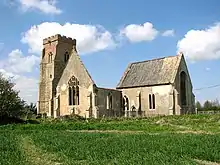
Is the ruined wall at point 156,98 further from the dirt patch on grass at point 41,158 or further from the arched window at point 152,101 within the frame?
the dirt patch on grass at point 41,158

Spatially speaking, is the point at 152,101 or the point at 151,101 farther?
the point at 151,101

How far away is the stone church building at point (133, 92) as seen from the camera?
5234 centimetres

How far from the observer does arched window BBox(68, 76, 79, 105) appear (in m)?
55.9

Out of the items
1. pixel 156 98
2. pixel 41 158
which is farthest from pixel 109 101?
pixel 41 158

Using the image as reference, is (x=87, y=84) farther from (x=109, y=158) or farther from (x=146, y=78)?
(x=109, y=158)

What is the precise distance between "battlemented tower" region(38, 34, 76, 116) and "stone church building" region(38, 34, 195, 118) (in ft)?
26.1

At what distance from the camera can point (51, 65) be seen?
68.8 meters

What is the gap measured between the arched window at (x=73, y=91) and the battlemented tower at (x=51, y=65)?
11354 mm

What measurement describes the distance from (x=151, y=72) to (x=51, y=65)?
23507 millimetres

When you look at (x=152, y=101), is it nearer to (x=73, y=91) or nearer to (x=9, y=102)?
(x=73, y=91)

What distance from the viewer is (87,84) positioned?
53906 millimetres

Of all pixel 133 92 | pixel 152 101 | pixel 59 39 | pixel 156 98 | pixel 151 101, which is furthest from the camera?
pixel 59 39

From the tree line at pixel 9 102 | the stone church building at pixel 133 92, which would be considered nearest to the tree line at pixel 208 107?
the stone church building at pixel 133 92

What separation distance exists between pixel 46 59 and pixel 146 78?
83.6 feet
